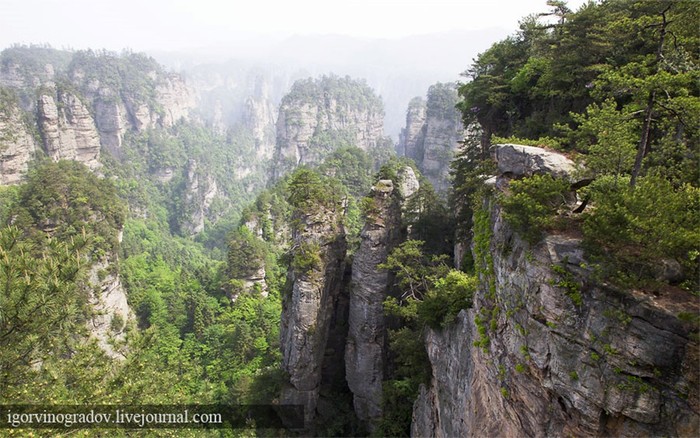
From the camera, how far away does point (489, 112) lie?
20922 millimetres

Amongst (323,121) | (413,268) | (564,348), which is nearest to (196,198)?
(323,121)

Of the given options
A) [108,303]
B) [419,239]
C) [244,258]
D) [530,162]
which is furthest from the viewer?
[244,258]

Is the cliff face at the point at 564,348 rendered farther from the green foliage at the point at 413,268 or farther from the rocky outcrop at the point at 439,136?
the rocky outcrop at the point at 439,136

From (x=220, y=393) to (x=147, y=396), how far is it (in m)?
16.6

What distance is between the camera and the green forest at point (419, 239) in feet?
24.3

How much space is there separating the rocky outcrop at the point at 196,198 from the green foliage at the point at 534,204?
3182 inches

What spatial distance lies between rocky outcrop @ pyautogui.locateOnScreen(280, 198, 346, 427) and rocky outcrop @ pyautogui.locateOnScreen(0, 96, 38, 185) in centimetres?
4791

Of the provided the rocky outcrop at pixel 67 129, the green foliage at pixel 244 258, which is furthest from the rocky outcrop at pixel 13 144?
the green foliage at pixel 244 258

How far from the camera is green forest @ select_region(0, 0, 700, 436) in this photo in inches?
291

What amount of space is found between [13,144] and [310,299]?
52161mm

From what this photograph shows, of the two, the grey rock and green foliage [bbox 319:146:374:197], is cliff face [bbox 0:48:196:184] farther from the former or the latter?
the grey rock

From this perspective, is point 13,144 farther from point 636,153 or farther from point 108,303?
point 636,153

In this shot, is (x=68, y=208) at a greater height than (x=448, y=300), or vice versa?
(x=448, y=300)

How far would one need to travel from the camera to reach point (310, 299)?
790 inches
